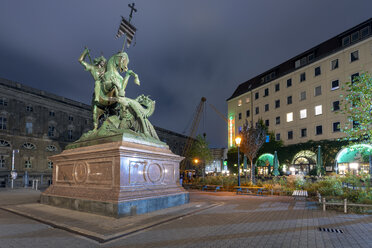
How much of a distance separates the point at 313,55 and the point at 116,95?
3807cm

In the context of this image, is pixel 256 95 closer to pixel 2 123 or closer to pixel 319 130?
pixel 319 130

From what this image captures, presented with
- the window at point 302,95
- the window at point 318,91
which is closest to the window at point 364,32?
the window at point 318,91

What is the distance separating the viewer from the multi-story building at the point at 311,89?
3258 cm

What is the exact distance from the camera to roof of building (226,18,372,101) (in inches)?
1279

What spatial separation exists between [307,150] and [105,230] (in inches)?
1456

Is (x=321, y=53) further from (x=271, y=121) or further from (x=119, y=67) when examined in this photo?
(x=119, y=67)

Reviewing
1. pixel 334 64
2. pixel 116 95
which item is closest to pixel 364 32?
pixel 334 64

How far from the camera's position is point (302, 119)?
39719mm

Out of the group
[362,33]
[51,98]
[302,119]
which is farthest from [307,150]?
[51,98]

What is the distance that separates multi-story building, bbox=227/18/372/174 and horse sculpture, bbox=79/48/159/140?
94.5 feet

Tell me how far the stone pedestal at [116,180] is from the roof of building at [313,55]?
33154mm

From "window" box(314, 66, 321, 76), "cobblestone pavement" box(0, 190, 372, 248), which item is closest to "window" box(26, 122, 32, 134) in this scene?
"cobblestone pavement" box(0, 190, 372, 248)

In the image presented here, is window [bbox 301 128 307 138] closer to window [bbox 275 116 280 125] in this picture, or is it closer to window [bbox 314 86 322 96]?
window [bbox 275 116 280 125]

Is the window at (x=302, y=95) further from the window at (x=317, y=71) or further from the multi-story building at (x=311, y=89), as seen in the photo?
the window at (x=317, y=71)
